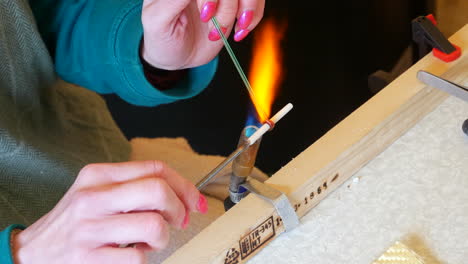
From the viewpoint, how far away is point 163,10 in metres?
0.63

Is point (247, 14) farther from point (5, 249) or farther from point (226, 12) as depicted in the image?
point (5, 249)

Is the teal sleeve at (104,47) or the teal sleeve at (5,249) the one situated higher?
the teal sleeve at (104,47)

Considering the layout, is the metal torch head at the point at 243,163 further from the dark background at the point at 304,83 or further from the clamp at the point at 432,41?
the dark background at the point at 304,83

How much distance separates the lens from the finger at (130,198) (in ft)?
1.55

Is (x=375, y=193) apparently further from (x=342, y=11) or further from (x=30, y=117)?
(x=342, y=11)

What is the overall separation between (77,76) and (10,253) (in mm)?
364

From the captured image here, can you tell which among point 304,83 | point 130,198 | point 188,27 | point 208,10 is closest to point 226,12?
point 208,10

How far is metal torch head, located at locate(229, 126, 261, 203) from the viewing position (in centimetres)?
58

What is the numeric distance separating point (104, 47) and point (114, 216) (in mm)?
352

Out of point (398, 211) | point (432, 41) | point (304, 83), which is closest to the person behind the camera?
point (398, 211)

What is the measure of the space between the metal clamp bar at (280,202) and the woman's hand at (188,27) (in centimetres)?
19

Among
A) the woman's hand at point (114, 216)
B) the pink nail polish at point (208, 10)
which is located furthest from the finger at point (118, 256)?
the pink nail polish at point (208, 10)

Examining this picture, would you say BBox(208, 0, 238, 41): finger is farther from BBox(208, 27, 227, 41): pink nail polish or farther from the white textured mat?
the white textured mat

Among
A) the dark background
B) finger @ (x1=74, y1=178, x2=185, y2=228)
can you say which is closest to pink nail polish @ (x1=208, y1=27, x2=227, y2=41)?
finger @ (x1=74, y1=178, x2=185, y2=228)
